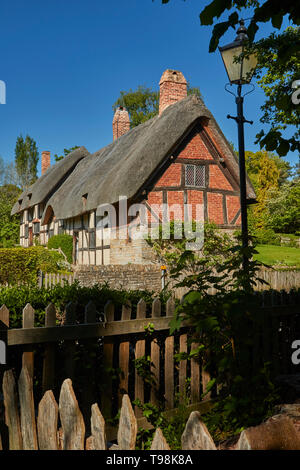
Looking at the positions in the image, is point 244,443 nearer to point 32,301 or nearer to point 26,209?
point 32,301

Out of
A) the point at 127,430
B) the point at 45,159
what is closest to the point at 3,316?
the point at 127,430

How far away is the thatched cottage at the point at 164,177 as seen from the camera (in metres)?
16.0

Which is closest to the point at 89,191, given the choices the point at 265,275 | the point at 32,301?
the point at 265,275

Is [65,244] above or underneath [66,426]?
above

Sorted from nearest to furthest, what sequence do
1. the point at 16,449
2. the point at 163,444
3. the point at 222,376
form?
the point at 163,444
the point at 16,449
the point at 222,376

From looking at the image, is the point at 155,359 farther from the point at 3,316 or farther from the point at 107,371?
the point at 3,316

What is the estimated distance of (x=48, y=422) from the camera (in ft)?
6.23

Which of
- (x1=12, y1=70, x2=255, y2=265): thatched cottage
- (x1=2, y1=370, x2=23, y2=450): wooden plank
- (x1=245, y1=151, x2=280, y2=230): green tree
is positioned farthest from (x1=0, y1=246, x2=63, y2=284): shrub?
(x1=245, y1=151, x2=280, y2=230): green tree

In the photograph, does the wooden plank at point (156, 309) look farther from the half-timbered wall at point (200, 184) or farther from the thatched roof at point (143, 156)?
the half-timbered wall at point (200, 184)

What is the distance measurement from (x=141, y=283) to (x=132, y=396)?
9.10 m

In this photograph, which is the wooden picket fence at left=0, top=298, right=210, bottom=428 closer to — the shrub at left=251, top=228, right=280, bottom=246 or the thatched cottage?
the thatched cottage

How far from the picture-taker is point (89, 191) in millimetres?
19109

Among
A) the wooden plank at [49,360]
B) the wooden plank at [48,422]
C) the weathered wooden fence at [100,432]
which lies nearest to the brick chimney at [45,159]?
the wooden plank at [49,360]

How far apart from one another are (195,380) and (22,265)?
14546 millimetres
